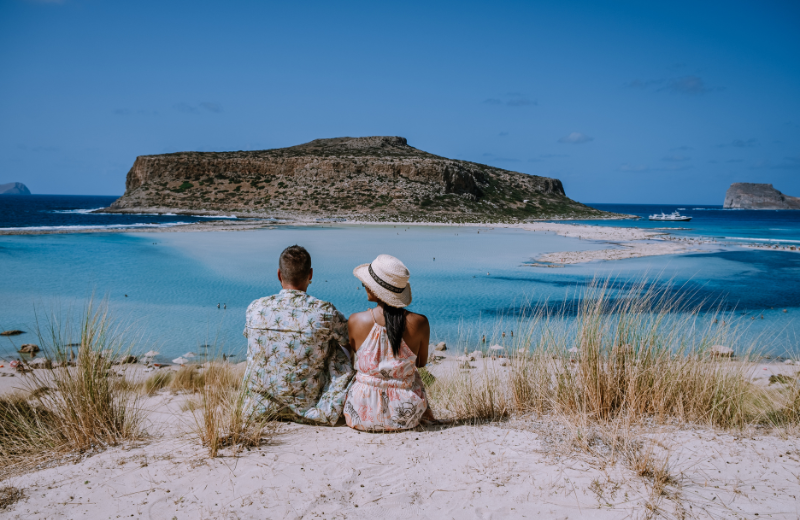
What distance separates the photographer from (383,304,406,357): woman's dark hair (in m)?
3.45

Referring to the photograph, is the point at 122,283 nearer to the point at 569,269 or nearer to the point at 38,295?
the point at 38,295

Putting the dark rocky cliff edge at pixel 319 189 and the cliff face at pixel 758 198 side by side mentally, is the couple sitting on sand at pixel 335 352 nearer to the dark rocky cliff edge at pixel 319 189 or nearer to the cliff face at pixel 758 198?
the dark rocky cliff edge at pixel 319 189

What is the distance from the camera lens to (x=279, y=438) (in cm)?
347

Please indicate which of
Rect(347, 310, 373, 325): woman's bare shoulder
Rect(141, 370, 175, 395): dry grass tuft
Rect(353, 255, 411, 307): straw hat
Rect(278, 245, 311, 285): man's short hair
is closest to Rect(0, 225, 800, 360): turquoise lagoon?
Rect(141, 370, 175, 395): dry grass tuft

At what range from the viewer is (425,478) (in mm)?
2949

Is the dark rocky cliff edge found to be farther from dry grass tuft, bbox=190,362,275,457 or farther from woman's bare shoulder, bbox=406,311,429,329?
dry grass tuft, bbox=190,362,275,457

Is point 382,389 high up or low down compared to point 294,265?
down

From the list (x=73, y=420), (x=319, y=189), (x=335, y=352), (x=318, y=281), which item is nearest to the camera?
(x=73, y=420)

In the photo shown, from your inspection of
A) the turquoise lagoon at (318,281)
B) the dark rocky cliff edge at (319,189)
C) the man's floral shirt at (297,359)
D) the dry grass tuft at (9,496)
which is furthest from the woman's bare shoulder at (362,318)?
the dark rocky cliff edge at (319,189)

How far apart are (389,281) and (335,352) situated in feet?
2.49

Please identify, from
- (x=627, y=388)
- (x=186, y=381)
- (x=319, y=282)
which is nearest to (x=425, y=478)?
(x=627, y=388)

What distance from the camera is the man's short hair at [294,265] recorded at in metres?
3.51

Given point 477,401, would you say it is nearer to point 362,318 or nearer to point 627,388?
point 627,388

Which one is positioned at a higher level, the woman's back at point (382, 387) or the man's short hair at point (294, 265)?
the man's short hair at point (294, 265)
